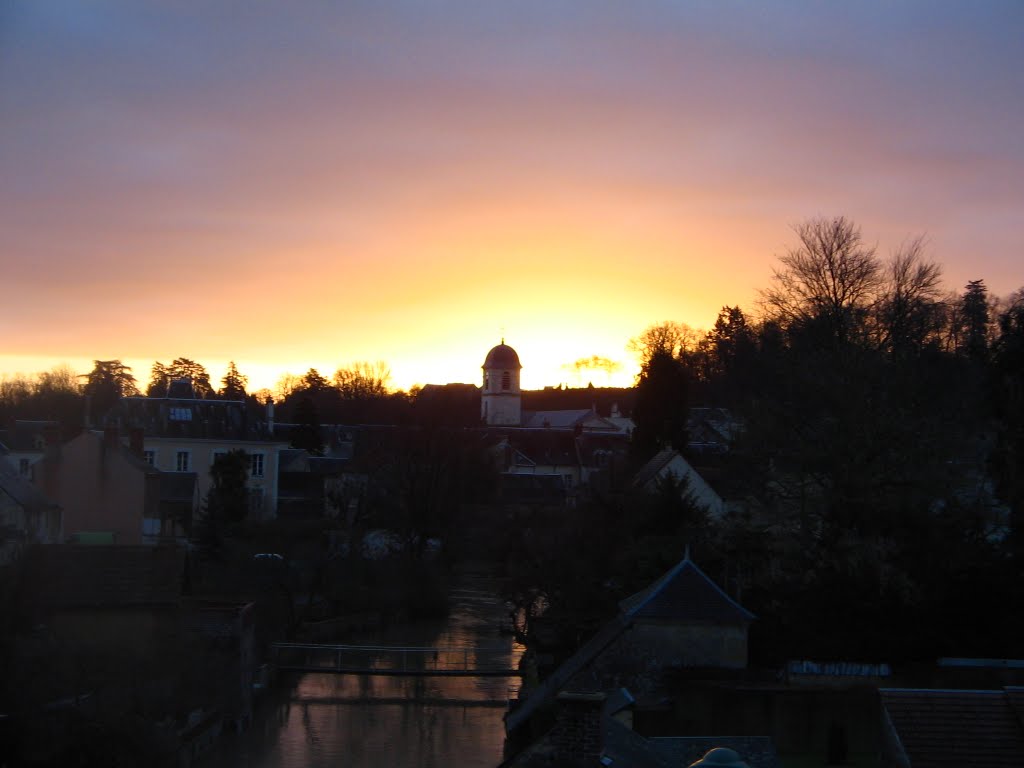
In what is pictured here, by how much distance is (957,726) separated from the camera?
46.5ft

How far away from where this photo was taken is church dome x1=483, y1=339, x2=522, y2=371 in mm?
99000

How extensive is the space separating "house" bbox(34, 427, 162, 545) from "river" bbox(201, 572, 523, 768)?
11.2 m

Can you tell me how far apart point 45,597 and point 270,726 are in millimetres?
5719

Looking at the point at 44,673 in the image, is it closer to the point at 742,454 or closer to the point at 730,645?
the point at 730,645

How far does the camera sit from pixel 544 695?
22844 mm

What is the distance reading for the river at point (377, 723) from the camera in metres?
22.5

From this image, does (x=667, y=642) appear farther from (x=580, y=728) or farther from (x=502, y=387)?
(x=502, y=387)

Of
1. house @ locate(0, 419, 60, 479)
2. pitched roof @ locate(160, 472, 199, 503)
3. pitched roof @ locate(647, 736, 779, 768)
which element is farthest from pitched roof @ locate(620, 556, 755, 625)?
house @ locate(0, 419, 60, 479)

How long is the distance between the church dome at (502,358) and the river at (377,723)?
218 feet

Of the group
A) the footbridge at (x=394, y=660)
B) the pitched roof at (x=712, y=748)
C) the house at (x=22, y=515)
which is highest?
the house at (x=22, y=515)

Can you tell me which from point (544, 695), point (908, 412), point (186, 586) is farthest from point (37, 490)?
point (908, 412)

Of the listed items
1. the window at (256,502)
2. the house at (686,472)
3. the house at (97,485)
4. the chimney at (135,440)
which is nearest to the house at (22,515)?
the house at (97,485)

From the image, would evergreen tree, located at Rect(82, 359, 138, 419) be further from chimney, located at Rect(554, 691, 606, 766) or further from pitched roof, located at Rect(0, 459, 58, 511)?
chimney, located at Rect(554, 691, 606, 766)

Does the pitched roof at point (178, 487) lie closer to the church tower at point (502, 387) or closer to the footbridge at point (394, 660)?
the footbridge at point (394, 660)
